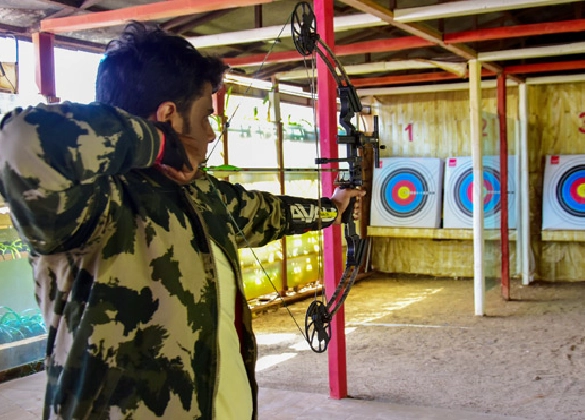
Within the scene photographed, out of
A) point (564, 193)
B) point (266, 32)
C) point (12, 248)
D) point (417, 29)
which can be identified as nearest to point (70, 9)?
point (266, 32)

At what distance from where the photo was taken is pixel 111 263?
2.60ft

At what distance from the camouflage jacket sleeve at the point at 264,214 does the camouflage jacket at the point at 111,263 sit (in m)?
0.23

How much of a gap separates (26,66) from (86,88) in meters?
0.40

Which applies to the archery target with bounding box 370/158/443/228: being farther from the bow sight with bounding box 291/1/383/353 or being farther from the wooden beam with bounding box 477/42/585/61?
the bow sight with bounding box 291/1/383/353

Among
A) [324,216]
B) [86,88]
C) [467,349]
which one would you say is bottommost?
[467,349]

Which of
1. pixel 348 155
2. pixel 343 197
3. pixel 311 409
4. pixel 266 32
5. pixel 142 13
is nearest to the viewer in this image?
pixel 343 197

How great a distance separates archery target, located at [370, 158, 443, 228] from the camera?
227 inches

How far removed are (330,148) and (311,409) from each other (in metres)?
0.99

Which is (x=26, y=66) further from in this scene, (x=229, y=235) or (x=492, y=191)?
(x=492, y=191)

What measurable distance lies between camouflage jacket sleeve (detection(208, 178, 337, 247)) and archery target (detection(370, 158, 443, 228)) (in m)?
4.41

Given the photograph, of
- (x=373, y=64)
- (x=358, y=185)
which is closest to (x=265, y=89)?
(x=373, y=64)

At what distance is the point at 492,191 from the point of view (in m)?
4.57

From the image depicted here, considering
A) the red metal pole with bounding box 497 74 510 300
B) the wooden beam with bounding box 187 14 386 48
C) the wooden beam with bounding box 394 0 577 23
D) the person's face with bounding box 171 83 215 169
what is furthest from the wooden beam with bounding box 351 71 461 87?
the person's face with bounding box 171 83 215 169

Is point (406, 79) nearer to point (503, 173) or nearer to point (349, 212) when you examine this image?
point (503, 173)
